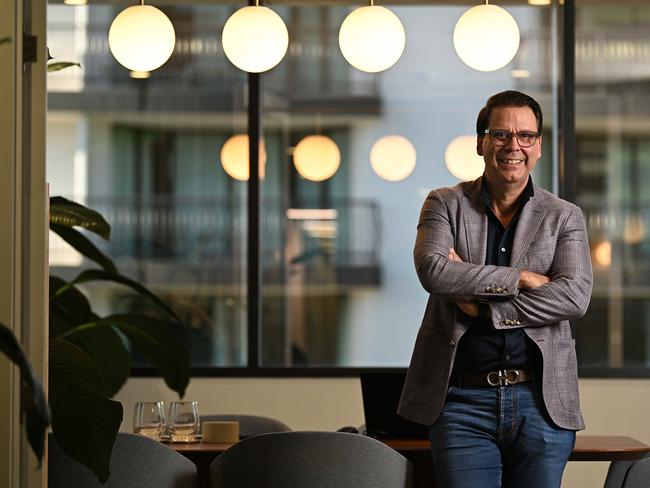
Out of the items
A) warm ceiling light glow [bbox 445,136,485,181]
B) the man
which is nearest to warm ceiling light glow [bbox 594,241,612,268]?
warm ceiling light glow [bbox 445,136,485,181]

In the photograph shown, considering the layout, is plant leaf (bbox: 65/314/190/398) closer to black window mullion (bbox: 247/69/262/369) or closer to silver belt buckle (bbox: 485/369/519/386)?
black window mullion (bbox: 247/69/262/369)

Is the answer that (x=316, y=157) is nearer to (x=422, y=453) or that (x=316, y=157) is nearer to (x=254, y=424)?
(x=254, y=424)

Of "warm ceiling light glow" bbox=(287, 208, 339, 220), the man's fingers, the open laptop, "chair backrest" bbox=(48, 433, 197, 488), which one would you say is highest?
"warm ceiling light glow" bbox=(287, 208, 339, 220)

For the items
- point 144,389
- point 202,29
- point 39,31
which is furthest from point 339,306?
point 39,31

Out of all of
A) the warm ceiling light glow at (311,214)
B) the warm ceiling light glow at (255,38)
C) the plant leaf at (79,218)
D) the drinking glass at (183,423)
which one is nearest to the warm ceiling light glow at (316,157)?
the warm ceiling light glow at (311,214)

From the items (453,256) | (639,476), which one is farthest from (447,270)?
(639,476)

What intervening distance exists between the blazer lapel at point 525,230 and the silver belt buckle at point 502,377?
0.34 m

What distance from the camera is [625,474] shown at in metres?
3.71

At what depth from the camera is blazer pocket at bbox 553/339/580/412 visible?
294cm

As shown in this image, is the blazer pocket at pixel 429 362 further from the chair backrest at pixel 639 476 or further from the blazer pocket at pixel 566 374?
the chair backrest at pixel 639 476

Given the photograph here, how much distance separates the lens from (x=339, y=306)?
19.7ft

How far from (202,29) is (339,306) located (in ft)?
5.46

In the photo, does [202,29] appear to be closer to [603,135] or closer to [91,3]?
[91,3]

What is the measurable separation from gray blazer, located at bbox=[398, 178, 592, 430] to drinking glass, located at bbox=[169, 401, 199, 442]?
1.01 meters
